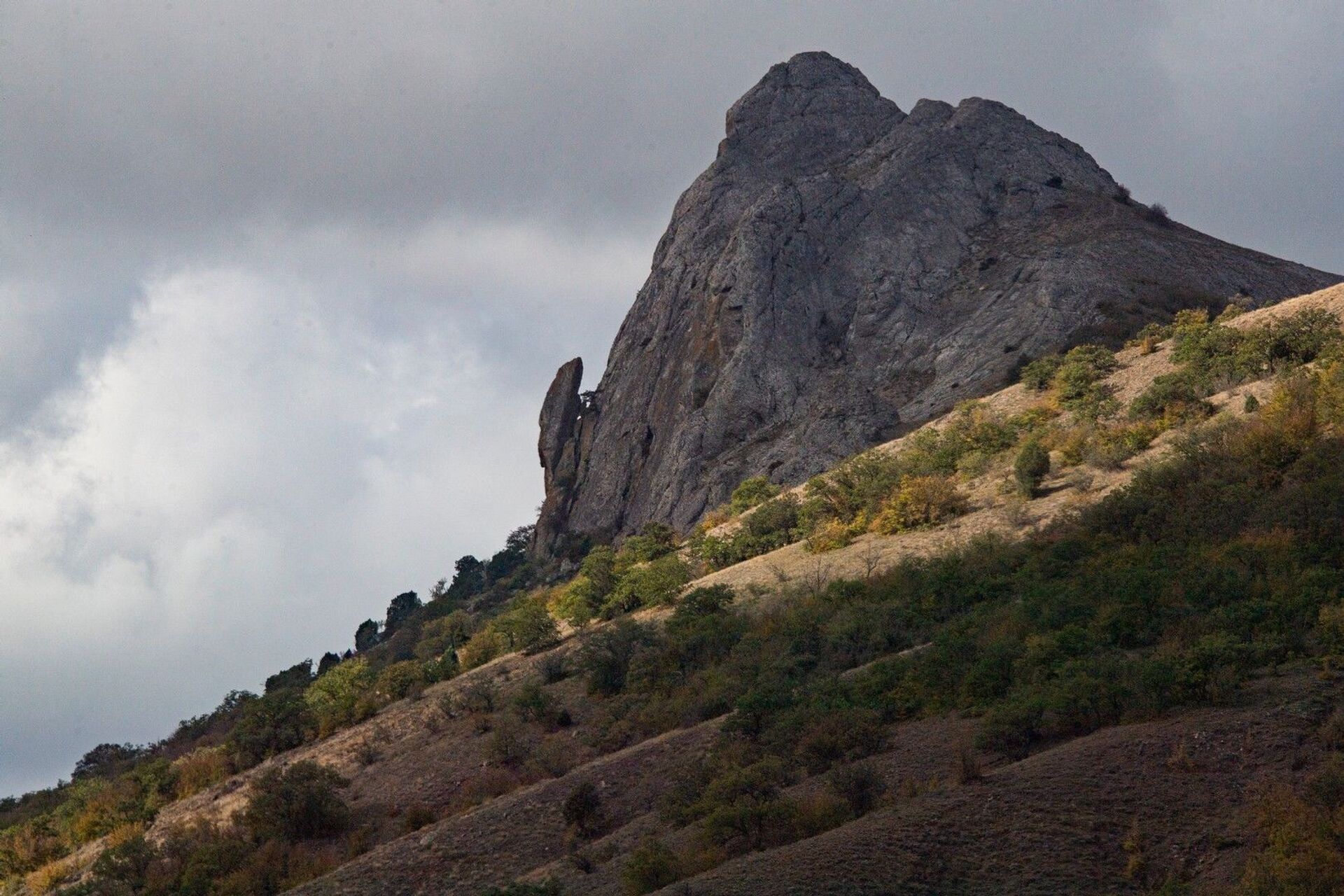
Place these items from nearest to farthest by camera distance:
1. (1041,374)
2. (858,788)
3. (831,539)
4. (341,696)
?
1. (858,788)
2. (831,539)
3. (341,696)
4. (1041,374)

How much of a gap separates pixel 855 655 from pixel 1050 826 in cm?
1228

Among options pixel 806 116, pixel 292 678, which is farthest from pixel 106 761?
pixel 806 116

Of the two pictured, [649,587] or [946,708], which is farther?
[649,587]

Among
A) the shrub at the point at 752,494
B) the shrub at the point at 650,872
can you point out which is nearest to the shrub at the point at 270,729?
the shrub at the point at 752,494

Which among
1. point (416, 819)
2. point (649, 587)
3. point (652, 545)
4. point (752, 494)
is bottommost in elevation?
point (416, 819)

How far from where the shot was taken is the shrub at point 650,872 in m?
18.0

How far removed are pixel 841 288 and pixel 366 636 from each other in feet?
158

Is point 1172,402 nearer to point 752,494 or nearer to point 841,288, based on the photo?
point 752,494

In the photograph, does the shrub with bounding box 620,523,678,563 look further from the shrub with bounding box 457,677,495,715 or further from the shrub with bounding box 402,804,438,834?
the shrub with bounding box 402,804,438,834

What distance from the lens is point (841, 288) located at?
283ft

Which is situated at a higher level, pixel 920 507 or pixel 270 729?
pixel 270 729

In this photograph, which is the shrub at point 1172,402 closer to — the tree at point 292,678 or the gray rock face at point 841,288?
the gray rock face at point 841,288

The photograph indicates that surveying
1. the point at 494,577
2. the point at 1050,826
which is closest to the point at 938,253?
the point at 494,577

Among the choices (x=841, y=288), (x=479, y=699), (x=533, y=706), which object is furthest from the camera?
(x=841, y=288)
